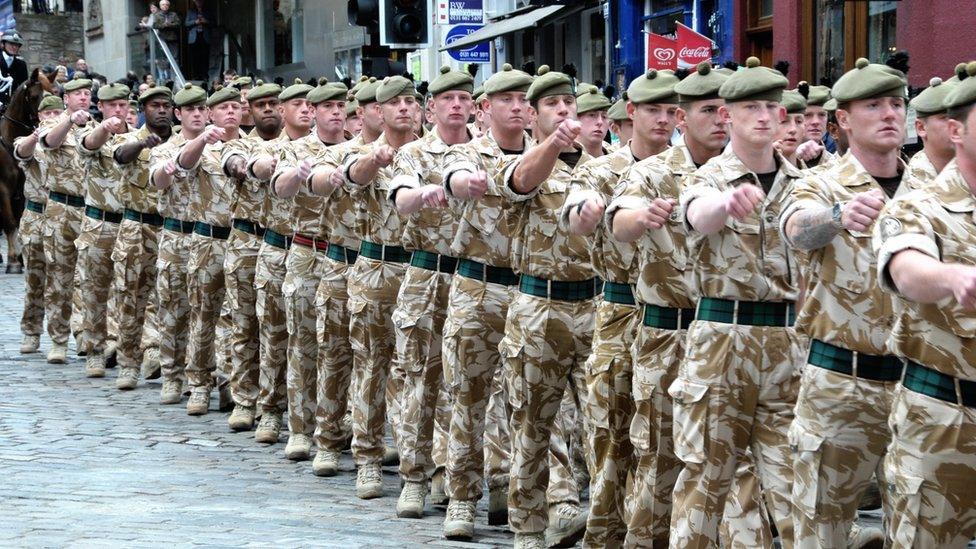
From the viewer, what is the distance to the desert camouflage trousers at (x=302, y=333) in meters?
11.1

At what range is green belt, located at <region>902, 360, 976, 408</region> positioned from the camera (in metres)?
5.33

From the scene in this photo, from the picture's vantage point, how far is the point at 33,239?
16.4m

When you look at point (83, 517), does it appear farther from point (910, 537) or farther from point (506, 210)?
point (910, 537)

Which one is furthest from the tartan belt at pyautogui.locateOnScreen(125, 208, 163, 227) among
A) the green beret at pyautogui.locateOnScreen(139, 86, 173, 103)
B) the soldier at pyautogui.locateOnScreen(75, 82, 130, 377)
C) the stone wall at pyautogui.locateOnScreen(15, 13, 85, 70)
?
the stone wall at pyautogui.locateOnScreen(15, 13, 85, 70)

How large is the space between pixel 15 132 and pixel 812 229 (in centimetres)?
1821

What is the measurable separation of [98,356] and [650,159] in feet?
29.5

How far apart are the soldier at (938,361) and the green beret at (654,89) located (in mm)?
2543

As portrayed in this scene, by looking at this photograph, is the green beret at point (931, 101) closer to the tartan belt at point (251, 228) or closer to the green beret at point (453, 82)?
the green beret at point (453, 82)

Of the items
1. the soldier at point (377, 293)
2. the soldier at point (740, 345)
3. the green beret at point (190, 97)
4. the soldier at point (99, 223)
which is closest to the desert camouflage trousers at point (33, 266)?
the soldier at point (99, 223)

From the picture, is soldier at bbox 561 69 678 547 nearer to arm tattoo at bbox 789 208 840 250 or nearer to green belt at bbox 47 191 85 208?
arm tattoo at bbox 789 208 840 250

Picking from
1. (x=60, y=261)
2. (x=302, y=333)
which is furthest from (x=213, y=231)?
(x=60, y=261)

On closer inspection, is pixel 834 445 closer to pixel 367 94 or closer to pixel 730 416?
pixel 730 416

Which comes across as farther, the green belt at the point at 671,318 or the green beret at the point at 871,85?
the green belt at the point at 671,318

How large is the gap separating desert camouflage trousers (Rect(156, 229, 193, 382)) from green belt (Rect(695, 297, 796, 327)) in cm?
753
